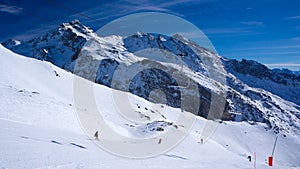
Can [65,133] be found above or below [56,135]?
below

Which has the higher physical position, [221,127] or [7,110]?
[7,110]

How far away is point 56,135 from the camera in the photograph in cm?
1972

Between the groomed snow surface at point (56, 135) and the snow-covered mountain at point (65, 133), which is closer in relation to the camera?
the groomed snow surface at point (56, 135)

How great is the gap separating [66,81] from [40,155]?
43.7 meters

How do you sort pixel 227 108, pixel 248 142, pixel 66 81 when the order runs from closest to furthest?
pixel 66 81
pixel 248 142
pixel 227 108

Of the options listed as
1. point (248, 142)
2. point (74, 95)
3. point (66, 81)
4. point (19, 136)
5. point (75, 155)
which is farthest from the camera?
point (248, 142)

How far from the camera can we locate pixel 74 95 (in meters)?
47.6

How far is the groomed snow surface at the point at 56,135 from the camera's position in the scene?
12.8m

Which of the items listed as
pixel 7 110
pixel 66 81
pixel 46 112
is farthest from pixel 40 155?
pixel 66 81

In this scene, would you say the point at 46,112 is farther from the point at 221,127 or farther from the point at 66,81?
the point at 221,127

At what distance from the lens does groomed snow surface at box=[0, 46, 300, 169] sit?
12812mm

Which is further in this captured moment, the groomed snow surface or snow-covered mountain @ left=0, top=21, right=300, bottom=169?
snow-covered mountain @ left=0, top=21, right=300, bottom=169

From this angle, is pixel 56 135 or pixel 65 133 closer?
pixel 56 135

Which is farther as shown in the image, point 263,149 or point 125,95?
point 263,149
